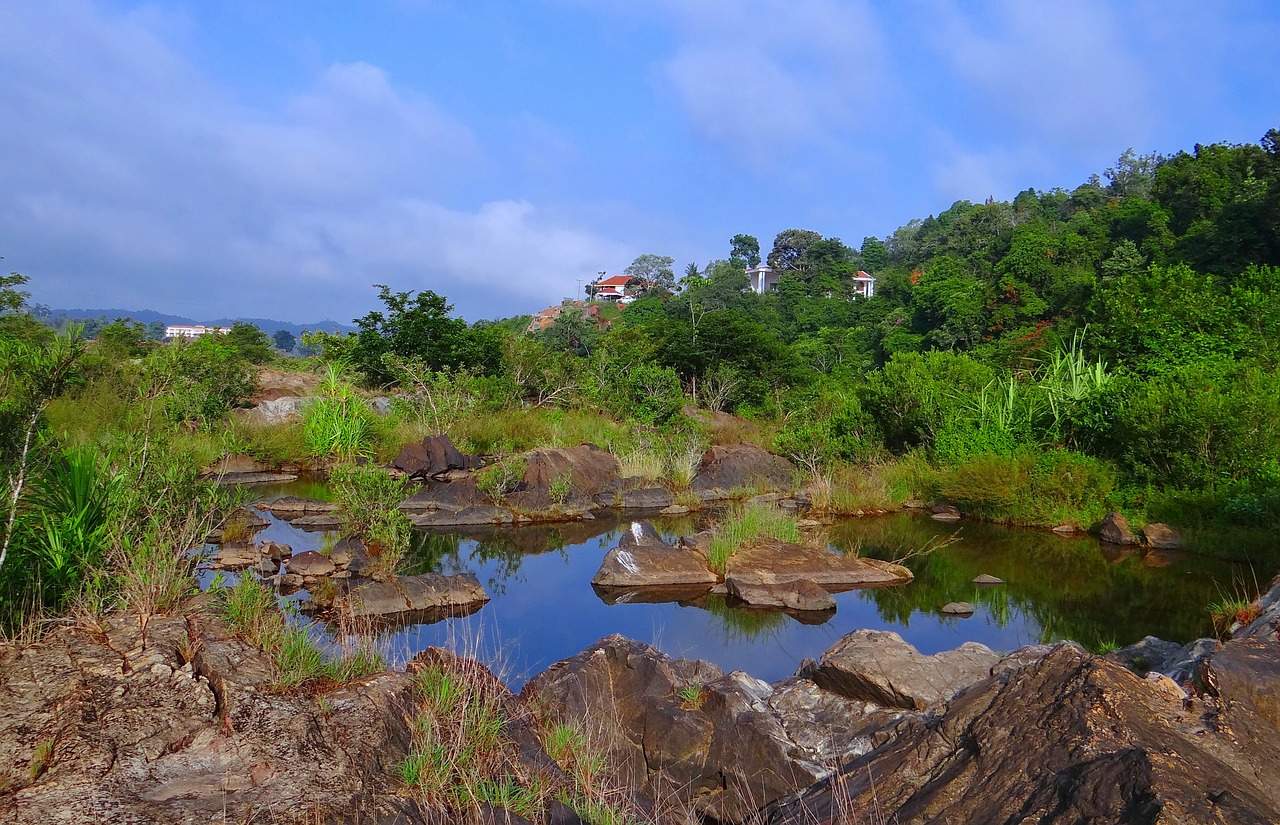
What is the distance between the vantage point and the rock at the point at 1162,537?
1341cm

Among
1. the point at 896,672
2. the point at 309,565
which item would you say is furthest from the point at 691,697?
the point at 309,565

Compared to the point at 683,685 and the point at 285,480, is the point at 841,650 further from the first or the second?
the point at 285,480

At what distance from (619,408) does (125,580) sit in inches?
666

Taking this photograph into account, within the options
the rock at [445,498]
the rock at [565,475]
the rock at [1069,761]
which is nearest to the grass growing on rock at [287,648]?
the rock at [1069,761]

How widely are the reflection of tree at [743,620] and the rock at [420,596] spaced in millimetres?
2849

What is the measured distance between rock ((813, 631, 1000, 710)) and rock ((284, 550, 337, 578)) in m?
6.67

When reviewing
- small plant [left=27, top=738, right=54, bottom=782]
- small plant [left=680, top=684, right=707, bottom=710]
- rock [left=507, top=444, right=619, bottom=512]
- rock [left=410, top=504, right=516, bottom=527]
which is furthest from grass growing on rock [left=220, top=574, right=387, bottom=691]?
rock [left=507, top=444, right=619, bottom=512]

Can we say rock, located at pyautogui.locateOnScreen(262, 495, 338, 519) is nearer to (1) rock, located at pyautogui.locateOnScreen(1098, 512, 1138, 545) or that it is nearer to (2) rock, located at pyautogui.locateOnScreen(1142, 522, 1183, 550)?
(1) rock, located at pyautogui.locateOnScreen(1098, 512, 1138, 545)

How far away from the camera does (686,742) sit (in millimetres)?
6070

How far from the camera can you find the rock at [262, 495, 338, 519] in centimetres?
1477

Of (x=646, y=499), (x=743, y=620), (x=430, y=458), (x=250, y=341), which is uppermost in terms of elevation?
(x=250, y=341)

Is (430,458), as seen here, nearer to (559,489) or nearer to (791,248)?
(559,489)

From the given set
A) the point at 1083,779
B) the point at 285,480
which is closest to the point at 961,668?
the point at 1083,779

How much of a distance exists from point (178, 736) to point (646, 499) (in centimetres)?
1295
